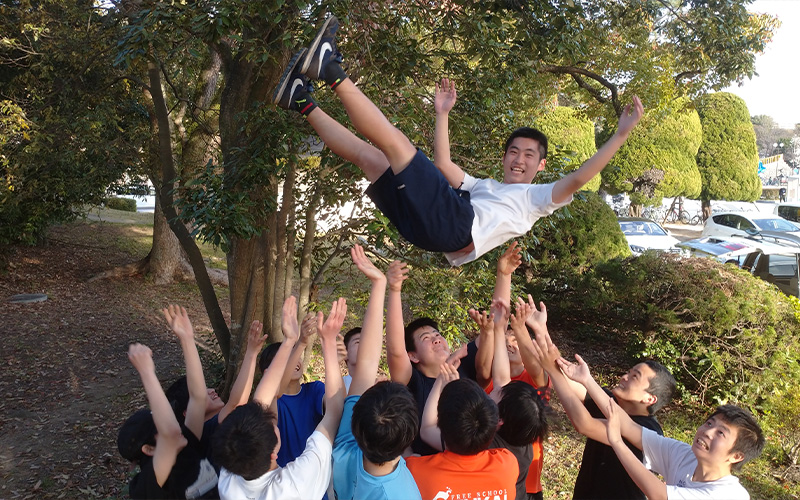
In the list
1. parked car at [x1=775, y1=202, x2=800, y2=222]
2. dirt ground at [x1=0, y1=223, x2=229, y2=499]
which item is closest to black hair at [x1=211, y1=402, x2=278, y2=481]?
dirt ground at [x1=0, y1=223, x2=229, y2=499]

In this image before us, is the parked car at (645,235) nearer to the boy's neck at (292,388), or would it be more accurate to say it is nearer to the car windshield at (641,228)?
the car windshield at (641,228)

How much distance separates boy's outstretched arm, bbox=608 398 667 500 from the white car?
1462 centimetres

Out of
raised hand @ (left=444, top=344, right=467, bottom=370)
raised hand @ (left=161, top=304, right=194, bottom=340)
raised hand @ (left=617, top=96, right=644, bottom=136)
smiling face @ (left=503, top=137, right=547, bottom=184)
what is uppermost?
raised hand @ (left=617, top=96, right=644, bottom=136)

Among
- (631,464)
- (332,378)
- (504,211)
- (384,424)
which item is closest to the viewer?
(384,424)

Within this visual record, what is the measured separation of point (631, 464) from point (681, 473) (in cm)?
35

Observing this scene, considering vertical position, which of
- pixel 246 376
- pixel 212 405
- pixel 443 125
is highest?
pixel 443 125

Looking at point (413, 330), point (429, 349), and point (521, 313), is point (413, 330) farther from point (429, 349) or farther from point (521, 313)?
point (521, 313)

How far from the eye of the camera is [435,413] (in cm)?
267

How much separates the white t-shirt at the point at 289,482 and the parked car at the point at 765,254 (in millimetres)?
6061

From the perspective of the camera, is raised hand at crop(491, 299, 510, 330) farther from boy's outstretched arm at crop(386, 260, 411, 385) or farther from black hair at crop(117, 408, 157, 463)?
black hair at crop(117, 408, 157, 463)

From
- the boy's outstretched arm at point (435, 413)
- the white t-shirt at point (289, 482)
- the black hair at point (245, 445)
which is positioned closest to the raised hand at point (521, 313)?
the boy's outstretched arm at point (435, 413)

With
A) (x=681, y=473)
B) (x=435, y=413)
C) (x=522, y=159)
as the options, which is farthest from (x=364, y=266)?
(x=681, y=473)

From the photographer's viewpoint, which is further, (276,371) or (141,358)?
(276,371)

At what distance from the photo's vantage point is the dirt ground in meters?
4.94
